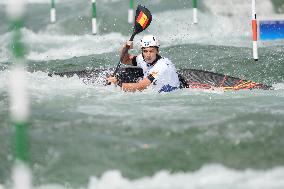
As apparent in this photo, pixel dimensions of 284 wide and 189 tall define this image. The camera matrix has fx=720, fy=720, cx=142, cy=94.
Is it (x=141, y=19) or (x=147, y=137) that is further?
(x=141, y=19)

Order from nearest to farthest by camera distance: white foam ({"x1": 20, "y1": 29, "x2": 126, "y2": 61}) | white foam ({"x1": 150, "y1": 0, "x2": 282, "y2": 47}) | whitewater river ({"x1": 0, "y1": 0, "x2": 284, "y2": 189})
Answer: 1. whitewater river ({"x1": 0, "y1": 0, "x2": 284, "y2": 189})
2. white foam ({"x1": 20, "y1": 29, "x2": 126, "y2": 61})
3. white foam ({"x1": 150, "y1": 0, "x2": 282, "y2": 47})

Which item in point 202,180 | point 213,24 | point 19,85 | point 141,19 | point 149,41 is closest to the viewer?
point 19,85

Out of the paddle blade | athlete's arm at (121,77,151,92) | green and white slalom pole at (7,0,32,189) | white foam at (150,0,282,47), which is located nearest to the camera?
green and white slalom pole at (7,0,32,189)

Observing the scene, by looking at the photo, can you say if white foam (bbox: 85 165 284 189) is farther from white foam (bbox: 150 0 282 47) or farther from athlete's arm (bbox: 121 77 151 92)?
white foam (bbox: 150 0 282 47)

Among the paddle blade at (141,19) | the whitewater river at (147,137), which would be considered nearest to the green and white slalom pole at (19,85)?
the whitewater river at (147,137)

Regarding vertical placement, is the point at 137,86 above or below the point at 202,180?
above

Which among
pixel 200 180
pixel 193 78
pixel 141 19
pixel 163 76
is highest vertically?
pixel 141 19

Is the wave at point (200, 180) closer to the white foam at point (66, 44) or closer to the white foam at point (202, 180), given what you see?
the white foam at point (202, 180)

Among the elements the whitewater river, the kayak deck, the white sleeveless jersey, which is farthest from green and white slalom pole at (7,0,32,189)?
the kayak deck

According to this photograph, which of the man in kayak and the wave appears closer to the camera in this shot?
the wave

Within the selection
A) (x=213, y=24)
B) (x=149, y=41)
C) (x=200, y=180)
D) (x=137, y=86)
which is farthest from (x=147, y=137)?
(x=213, y=24)

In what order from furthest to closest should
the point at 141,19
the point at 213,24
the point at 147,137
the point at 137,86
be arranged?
the point at 213,24 → the point at 141,19 → the point at 137,86 → the point at 147,137

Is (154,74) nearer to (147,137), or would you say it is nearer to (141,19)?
(141,19)

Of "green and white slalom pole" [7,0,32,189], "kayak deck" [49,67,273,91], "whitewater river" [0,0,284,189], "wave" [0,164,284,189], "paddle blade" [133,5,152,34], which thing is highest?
"paddle blade" [133,5,152,34]
